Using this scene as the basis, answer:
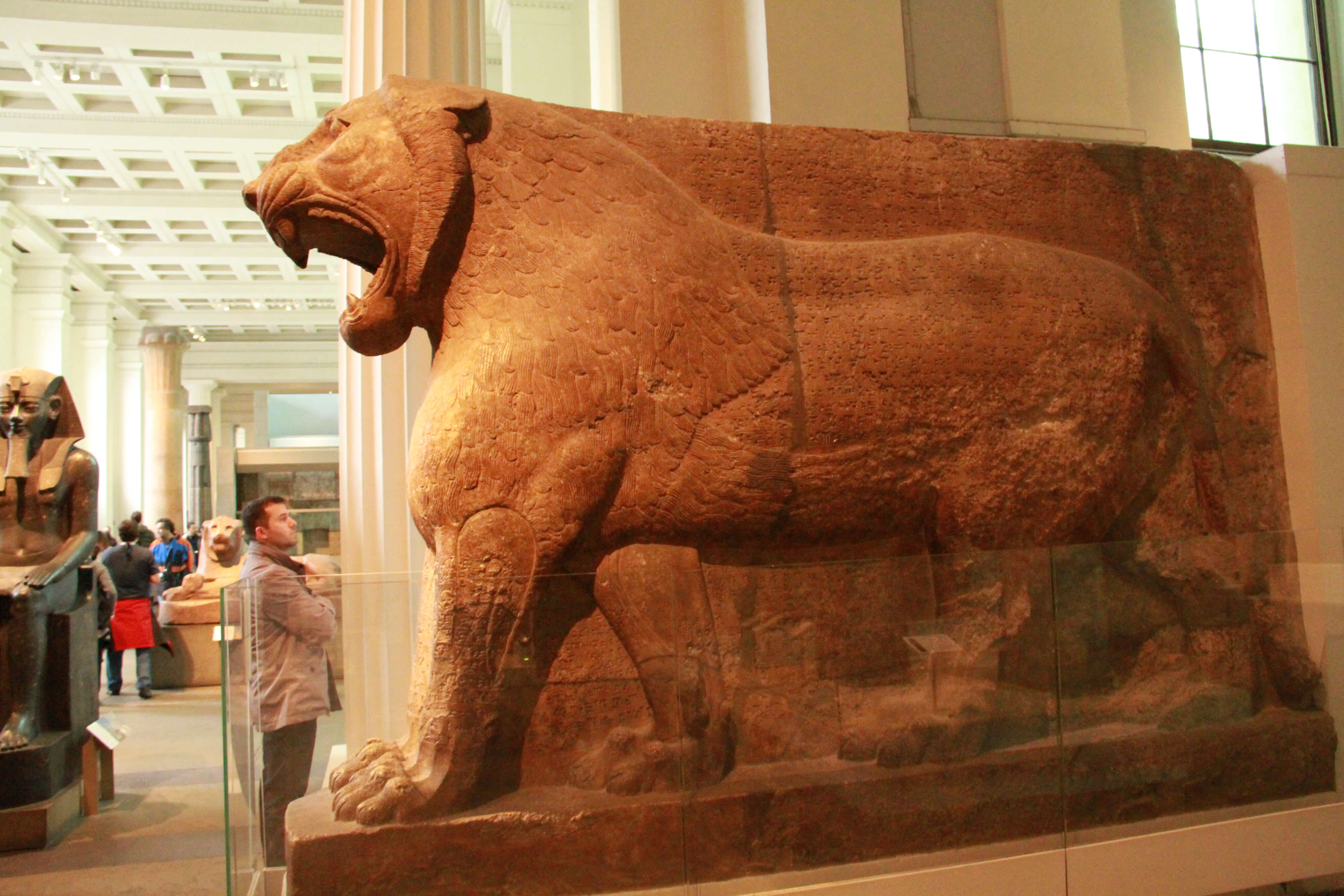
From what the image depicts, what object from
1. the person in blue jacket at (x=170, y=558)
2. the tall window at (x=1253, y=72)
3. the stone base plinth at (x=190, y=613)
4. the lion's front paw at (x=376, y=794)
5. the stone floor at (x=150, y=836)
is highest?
the tall window at (x=1253, y=72)

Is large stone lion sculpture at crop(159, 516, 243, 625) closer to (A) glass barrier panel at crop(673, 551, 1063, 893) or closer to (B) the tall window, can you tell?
(A) glass barrier panel at crop(673, 551, 1063, 893)

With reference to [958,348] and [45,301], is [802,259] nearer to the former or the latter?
[958,348]

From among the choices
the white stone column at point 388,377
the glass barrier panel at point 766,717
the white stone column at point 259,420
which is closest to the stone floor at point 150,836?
the white stone column at point 388,377

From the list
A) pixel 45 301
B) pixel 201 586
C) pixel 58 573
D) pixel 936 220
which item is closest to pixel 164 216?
pixel 45 301

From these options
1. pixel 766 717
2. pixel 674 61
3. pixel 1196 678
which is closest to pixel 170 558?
pixel 674 61

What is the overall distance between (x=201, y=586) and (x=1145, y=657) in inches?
341

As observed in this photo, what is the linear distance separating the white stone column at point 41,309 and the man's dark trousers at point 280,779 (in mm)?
15163

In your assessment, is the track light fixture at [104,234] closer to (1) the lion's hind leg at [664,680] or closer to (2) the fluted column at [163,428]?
(2) the fluted column at [163,428]

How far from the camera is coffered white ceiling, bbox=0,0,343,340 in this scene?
9.54m

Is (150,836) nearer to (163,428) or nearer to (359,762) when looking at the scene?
(359,762)

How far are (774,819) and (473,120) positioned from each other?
1701 mm

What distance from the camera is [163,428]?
1778 cm

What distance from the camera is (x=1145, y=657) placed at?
2801 millimetres

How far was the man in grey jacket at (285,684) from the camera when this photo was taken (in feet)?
7.55
